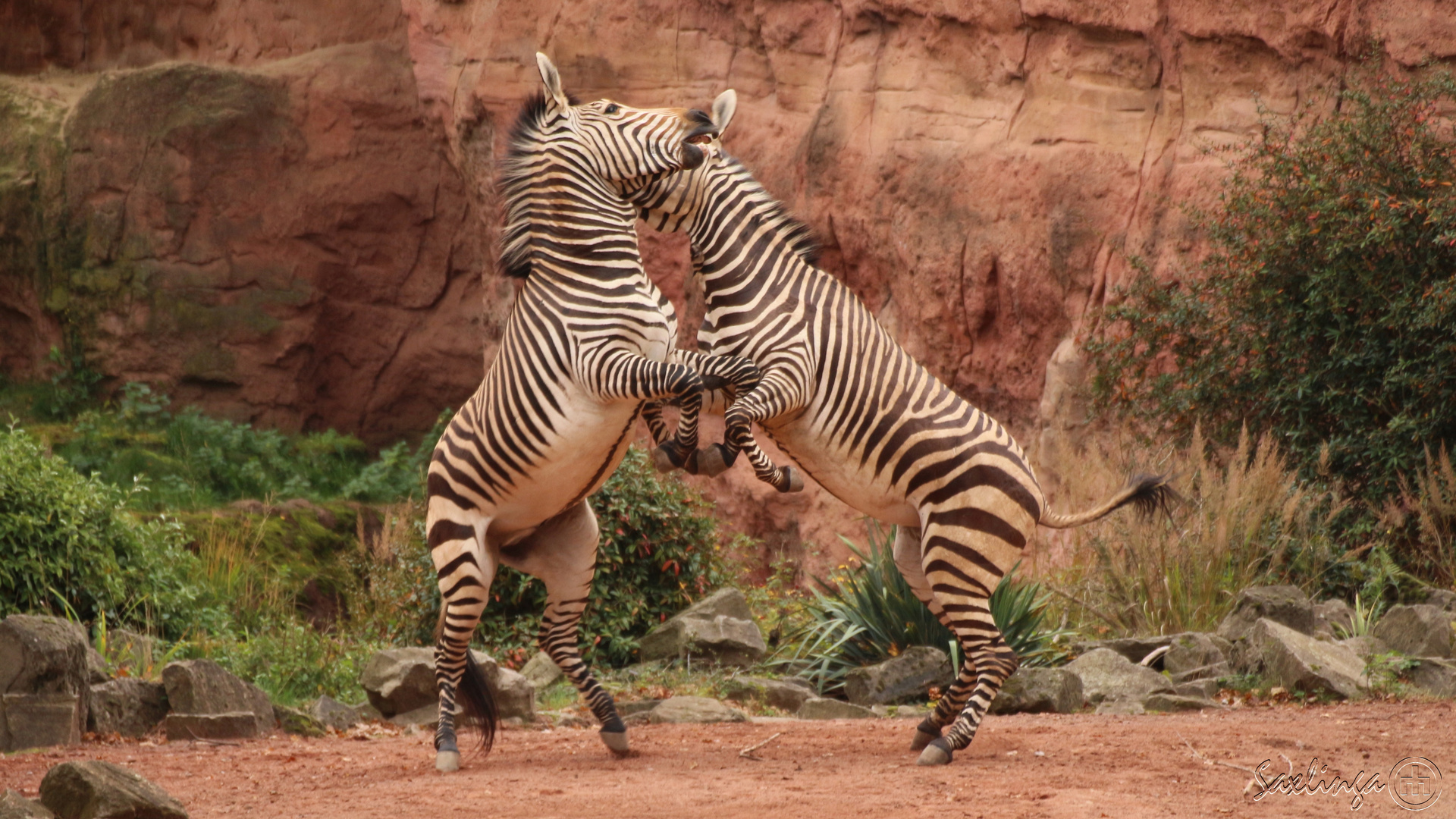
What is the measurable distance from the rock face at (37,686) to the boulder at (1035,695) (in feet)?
15.2

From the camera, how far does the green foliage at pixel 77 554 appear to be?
26.5 ft

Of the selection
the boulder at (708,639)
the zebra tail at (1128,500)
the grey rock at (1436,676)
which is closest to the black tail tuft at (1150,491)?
the zebra tail at (1128,500)

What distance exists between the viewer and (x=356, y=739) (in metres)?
7.01

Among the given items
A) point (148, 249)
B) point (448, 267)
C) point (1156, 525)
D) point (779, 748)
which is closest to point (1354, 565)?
point (1156, 525)

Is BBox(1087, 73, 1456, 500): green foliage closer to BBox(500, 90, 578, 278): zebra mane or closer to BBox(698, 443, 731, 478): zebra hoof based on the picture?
BBox(698, 443, 731, 478): zebra hoof

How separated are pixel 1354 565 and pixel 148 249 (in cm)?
1360

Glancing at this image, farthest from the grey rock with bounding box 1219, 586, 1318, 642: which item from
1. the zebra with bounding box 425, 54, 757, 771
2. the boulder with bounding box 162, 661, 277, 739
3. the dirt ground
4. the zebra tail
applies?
the boulder with bounding box 162, 661, 277, 739

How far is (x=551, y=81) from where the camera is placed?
5809 millimetres

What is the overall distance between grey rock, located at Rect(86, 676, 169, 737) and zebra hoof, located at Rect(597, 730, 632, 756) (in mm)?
2755

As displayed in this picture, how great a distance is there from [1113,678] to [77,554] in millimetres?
6270

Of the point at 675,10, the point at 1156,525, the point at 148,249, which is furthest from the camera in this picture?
the point at 148,249

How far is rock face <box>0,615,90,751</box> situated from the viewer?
6.42 metres

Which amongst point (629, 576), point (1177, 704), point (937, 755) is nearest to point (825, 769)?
point (937, 755)

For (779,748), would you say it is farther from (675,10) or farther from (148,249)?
(148,249)
